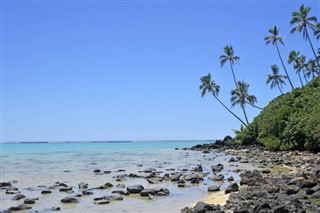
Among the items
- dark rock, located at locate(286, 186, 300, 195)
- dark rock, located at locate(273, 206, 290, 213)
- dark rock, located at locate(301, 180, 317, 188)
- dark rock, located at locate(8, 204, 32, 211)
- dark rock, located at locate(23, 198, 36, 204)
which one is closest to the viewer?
dark rock, located at locate(273, 206, 290, 213)

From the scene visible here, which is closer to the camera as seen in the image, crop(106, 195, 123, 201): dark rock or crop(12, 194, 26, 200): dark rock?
crop(106, 195, 123, 201): dark rock

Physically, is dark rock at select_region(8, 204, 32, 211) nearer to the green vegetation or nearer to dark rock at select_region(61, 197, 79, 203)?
dark rock at select_region(61, 197, 79, 203)

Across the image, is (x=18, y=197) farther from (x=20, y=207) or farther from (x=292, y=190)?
(x=292, y=190)

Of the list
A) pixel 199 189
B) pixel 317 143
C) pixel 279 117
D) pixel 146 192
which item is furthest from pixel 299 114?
pixel 146 192

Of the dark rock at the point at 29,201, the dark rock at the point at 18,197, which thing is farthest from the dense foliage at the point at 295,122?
the dark rock at the point at 29,201

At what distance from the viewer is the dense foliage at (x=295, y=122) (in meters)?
34.7

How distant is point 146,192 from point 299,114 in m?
30.1

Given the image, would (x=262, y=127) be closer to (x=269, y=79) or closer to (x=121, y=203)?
(x=269, y=79)

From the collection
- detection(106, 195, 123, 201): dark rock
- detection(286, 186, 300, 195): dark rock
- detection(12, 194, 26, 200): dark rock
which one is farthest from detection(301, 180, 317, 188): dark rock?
detection(12, 194, 26, 200): dark rock

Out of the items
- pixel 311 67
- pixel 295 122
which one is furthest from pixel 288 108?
pixel 311 67

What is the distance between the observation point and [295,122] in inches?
1543

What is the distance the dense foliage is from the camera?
34688mm

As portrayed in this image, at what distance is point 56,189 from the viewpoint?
16969 mm

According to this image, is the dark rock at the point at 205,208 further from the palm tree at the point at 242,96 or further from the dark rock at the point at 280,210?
the palm tree at the point at 242,96
